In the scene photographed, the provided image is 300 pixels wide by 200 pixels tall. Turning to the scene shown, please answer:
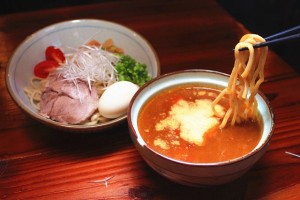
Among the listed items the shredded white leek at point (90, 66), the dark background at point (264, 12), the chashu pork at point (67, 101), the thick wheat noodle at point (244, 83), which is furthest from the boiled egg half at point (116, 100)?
the dark background at point (264, 12)

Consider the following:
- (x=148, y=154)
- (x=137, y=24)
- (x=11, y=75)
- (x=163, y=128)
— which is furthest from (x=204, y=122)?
(x=137, y=24)

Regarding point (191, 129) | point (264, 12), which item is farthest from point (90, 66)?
point (264, 12)

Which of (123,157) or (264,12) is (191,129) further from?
(264,12)

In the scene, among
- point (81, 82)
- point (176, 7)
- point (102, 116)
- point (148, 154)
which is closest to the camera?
point (148, 154)

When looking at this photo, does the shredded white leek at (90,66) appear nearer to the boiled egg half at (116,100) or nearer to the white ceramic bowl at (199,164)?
the boiled egg half at (116,100)

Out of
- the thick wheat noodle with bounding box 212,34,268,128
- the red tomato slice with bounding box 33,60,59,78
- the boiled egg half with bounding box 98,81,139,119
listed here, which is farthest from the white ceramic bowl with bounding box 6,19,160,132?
the thick wheat noodle with bounding box 212,34,268,128

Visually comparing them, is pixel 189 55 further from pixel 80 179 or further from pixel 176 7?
pixel 80 179
